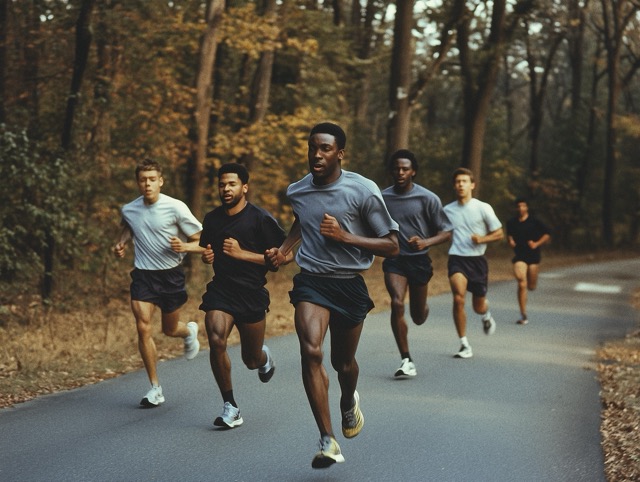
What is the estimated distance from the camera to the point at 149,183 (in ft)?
28.1

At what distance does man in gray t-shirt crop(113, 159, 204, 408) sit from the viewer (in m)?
8.57

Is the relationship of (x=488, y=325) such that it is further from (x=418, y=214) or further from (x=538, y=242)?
(x=418, y=214)

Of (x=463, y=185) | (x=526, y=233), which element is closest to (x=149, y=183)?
(x=463, y=185)

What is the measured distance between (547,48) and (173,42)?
3778 centimetres

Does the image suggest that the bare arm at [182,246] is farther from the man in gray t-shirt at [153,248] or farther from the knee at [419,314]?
the knee at [419,314]

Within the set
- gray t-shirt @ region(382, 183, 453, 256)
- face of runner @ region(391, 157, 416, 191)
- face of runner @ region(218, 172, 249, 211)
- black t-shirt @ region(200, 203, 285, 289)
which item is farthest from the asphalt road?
face of runner @ region(391, 157, 416, 191)

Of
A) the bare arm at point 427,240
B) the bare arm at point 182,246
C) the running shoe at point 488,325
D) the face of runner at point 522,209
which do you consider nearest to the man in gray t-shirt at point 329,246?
the bare arm at point 182,246

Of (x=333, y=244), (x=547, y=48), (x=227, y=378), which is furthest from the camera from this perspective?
(x=547, y=48)

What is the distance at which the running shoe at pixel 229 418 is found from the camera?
25.2 ft

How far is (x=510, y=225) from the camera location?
1714cm

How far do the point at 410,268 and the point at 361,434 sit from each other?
3168 millimetres

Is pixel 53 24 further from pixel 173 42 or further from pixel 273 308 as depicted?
pixel 273 308

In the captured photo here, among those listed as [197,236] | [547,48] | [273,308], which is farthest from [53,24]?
[547,48]

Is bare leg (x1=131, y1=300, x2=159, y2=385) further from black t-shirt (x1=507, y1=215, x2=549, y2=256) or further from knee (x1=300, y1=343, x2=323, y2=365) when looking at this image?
black t-shirt (x1=507, y1=215, x2=549, y2=256)
